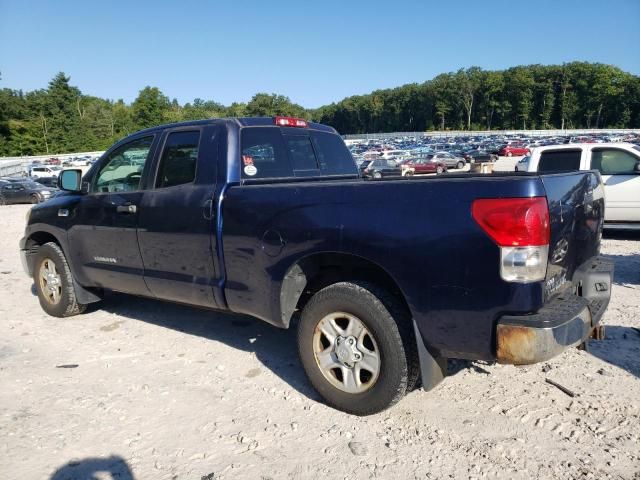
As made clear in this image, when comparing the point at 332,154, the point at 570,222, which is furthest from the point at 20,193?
the point at 570,222

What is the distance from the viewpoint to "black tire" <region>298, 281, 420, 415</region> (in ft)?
9.70

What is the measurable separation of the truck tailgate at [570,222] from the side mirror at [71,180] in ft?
14.5

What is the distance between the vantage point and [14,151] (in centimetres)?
8275

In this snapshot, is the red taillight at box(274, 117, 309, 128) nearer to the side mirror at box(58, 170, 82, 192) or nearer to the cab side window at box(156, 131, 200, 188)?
the cab side window at box(156, 131, 200, 188)

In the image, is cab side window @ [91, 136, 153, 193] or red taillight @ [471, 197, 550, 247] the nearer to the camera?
red taillight @ [471, 197, 550, 247]

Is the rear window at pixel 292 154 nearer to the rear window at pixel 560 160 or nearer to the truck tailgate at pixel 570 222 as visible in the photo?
the truck tailgate at pixel 570 222

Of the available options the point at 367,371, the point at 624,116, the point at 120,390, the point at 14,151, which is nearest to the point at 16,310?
the point at 120,390

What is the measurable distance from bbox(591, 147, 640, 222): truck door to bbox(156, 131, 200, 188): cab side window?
8.37 metres

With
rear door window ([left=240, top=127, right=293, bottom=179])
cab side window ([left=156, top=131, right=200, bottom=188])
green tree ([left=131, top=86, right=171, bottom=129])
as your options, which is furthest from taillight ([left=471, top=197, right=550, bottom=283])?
green tree ([left=131, top=86, right=171, bottom=129])

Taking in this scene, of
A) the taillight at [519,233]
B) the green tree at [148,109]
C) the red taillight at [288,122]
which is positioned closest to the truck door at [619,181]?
the red taillight at [288,122]

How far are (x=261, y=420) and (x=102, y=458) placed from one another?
3.22 ft

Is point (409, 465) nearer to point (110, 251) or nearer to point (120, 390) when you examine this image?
point (120, 390)

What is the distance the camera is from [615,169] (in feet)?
31.4

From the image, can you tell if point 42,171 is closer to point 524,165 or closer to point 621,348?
point 524,165
